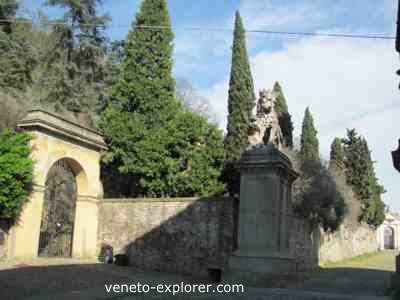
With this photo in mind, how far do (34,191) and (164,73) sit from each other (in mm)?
10112

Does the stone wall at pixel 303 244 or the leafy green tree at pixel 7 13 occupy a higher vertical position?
the leafy green tree at pixel 7 13

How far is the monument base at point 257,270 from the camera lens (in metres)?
10.8

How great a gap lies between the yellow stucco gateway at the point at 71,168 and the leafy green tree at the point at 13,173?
462 millimetres

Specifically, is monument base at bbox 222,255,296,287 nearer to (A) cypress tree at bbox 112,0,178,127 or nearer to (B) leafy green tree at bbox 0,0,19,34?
(A) cypress tree at bbox 112,0,178,127

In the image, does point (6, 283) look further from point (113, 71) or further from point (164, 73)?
point (113, 71)

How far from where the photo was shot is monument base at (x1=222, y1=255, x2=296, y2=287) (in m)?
10.8

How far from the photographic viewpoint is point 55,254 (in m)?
17.2

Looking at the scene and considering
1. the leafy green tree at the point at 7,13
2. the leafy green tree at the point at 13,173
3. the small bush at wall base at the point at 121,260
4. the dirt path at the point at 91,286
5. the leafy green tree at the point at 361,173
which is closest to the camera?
the dirt path at the point at 91,286

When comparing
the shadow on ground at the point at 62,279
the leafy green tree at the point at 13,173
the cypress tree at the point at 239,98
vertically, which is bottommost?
the shadow on ground at the point at 62,279

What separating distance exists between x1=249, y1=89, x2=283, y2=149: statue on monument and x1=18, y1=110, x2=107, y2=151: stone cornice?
287 inches

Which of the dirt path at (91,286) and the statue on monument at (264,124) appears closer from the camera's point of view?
the dirt path at (91,286)

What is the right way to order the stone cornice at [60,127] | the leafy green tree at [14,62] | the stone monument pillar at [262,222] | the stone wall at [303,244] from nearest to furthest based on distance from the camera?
the stone monument pillar at [262,222] < the stone cornice at [60,127] < the stone wall at [303,244] < the leafy green tree at [14,62]

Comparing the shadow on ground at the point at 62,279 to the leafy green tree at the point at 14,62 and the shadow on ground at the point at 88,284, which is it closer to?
the shadow on ground at the point at 88,284

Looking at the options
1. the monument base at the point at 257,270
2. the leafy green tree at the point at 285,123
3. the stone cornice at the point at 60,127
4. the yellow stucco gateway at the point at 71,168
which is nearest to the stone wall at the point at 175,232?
the yellow stucco gateway at the point at 71,168
